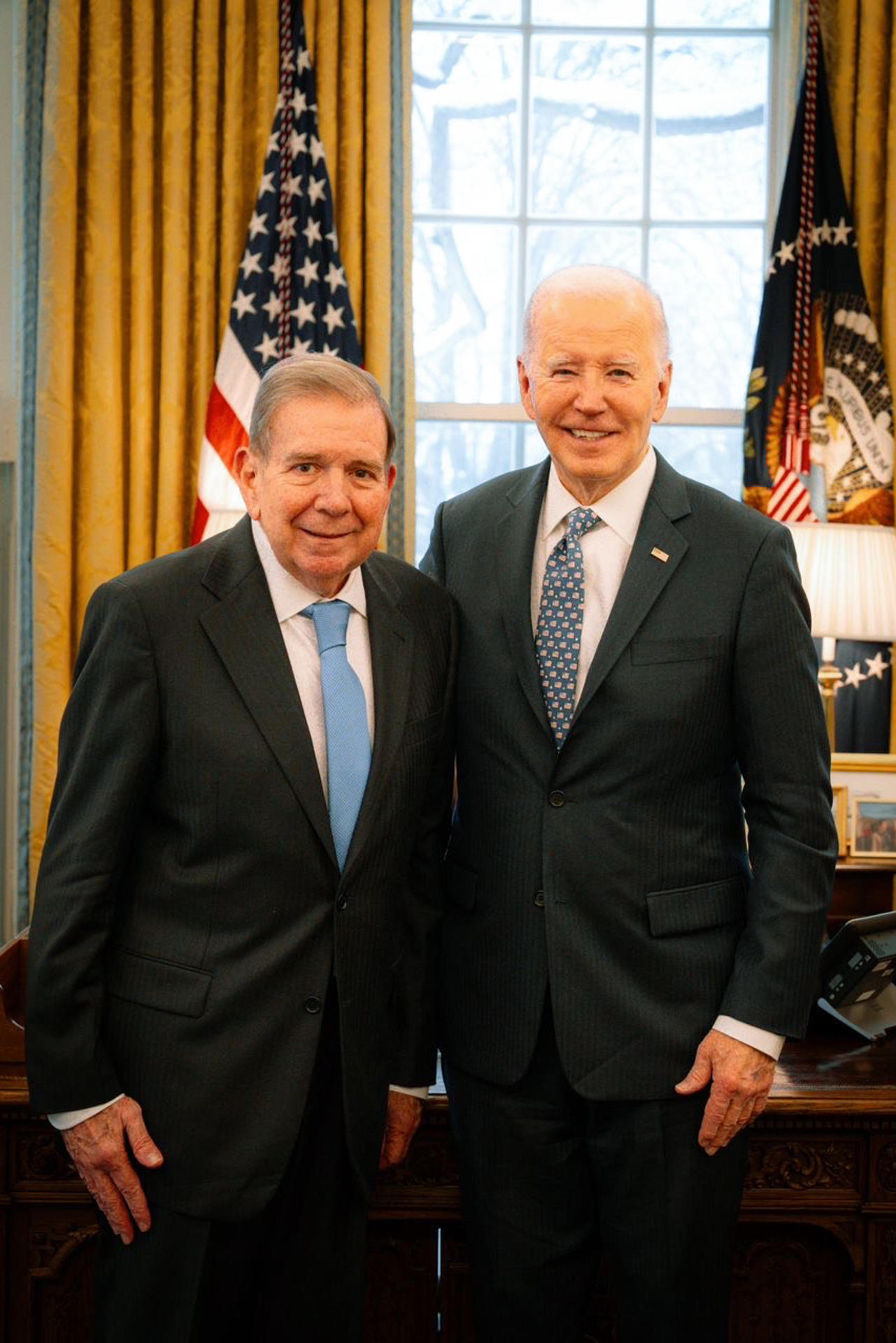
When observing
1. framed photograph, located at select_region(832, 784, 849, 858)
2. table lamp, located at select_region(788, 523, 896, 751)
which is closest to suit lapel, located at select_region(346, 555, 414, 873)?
framed photograph, located at select_region(832, 784, 849, 858)

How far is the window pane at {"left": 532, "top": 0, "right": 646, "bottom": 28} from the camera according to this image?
3.91 metres

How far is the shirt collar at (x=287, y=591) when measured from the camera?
1603 millimetres

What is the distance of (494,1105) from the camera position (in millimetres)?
1650

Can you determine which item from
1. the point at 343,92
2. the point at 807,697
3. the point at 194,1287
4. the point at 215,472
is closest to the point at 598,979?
the point at 807,697

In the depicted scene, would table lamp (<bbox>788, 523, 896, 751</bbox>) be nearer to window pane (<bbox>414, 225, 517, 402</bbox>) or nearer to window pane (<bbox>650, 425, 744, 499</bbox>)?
window pane (<bbox>650, 425, 744, 499</bbox>)

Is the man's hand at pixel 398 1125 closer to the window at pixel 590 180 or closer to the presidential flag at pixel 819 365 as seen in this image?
the presidential flag at pixel 819 365

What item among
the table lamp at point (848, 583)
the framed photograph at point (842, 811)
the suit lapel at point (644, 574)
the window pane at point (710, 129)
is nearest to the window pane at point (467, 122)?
the window pane at point (710, 129)

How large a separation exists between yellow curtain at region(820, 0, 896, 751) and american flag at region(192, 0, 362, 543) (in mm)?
1460

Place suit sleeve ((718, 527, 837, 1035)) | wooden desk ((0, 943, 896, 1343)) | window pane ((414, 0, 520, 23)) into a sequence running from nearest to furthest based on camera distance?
suit sleeve ((718, 527, 837, 1035)), wooden desk ((0, 943, 896, 1343)), window pane ((414, 0, 520, 23))

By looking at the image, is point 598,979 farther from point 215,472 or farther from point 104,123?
point 104,123

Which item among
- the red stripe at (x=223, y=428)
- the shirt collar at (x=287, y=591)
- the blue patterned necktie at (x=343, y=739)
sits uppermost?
the red stripe at (x=223, y=428)

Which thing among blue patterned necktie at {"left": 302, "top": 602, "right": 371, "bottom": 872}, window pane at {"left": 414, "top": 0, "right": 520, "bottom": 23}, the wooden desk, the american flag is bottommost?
the wooden desk

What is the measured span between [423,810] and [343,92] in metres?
2.64

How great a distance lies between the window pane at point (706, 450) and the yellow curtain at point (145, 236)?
94 cm
